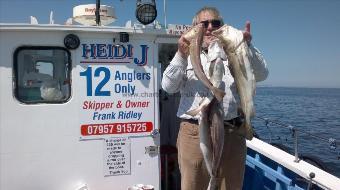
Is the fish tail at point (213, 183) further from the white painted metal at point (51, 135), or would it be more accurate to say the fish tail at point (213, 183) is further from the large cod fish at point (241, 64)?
the white painted metal at point (51, 135)

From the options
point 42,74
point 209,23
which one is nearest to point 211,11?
point 209,23

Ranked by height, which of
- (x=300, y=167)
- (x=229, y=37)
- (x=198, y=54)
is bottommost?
(x=300, y=167)

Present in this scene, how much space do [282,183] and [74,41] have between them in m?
3.17

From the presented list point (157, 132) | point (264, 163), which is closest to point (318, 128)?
point (264, 163)

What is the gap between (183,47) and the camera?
11.1ft

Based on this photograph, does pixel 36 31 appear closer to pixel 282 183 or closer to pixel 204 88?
pixel 204 88

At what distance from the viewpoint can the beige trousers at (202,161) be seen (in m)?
3.67

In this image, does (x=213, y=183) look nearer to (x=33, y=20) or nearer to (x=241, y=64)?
(x=241, y=64)

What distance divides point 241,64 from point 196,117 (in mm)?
692

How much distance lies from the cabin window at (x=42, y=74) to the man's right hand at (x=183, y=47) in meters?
1.59

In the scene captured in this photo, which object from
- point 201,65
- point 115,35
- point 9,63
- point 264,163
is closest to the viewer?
point 201,65

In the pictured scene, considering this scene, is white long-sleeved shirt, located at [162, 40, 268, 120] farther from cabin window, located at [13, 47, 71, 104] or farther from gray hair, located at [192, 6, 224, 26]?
cabin window, located at [13, 47, 71, 104]

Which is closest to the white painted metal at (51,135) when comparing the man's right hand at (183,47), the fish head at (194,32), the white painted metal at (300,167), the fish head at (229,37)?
the man's right hand at (183,47)

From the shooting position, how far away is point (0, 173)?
168 inches
